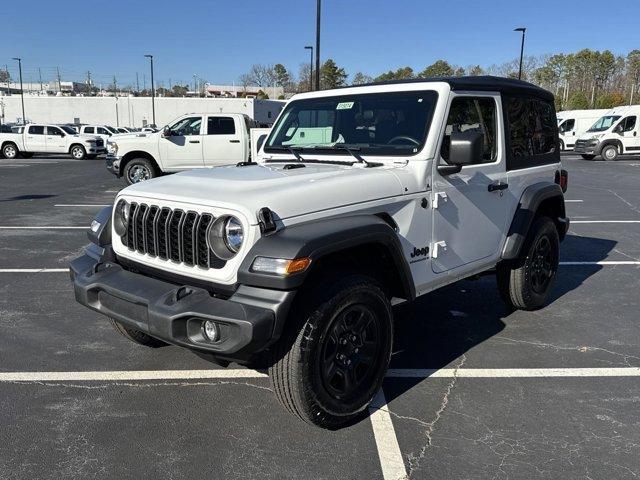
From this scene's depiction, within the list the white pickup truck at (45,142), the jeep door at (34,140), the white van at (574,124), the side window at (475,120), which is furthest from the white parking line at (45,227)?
the white van at (574,124)

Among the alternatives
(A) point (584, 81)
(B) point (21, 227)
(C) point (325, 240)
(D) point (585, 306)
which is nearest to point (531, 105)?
(D) point (585, 306)

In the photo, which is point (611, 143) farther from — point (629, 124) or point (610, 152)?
point (629, 124)

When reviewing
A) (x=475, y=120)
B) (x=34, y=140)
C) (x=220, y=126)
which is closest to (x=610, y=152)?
(x=220, y=126)

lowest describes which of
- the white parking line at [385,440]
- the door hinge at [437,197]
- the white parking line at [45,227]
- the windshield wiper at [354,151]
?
the white parking line at [385,440]

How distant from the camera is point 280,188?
3.12 metres

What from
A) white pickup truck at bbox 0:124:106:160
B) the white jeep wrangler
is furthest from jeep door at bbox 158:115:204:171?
white pickup truck at bbox 0:124:106:160

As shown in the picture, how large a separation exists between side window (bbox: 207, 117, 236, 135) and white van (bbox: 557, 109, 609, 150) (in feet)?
79.3

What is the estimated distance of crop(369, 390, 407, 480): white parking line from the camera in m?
2.81

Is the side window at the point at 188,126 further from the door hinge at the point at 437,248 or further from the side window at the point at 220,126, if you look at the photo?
the door hinge at the point at 437,248

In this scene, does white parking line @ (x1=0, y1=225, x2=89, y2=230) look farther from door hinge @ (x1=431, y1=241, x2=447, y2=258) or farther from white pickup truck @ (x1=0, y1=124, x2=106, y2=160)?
white pickup truck @ (x1=0, y1=124, x2=106, y2=160)

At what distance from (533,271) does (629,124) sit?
82.7ft

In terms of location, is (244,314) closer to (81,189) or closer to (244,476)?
(244,476)

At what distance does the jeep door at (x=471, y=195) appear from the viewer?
12.7 ft

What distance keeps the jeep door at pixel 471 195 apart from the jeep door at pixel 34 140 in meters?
28.7
